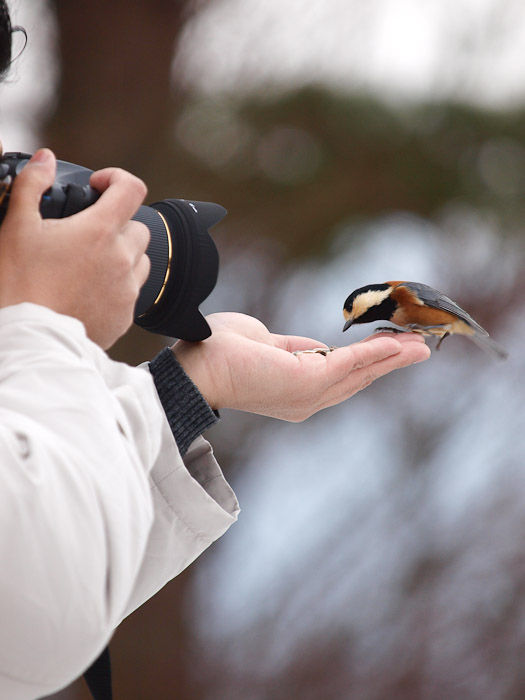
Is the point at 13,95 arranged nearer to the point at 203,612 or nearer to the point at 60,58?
the point at 60,58

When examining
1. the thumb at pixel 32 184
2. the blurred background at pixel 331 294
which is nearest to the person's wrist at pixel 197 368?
the thumb at pixel 32 184

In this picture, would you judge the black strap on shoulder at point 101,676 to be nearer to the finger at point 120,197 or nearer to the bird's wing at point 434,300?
the finger at point 120,197

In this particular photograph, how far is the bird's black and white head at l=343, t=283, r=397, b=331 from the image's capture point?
2.13 feet

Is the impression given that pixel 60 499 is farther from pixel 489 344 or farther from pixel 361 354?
pixel 489 344

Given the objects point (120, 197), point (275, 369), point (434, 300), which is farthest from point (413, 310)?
point (120, 197)

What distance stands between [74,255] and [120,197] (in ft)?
0.15

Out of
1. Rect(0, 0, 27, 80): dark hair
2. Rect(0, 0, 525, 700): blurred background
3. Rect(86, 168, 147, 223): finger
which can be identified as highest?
Rect(0, 0, 27, 80): dark hair

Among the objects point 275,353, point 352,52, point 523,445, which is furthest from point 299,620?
point 352,52

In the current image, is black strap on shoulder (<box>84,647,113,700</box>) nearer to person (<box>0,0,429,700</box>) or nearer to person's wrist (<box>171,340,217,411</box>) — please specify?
person (<box>0,0,429,700</box>)

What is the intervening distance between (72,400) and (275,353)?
29cm

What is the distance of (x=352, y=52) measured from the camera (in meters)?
1.31

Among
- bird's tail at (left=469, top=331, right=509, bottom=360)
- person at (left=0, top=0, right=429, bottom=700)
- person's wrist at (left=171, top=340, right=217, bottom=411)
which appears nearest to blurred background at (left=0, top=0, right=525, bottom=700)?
bird's tail at (left=469, top=331, right=509, bottom=360)

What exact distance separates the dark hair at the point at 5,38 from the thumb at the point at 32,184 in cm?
10

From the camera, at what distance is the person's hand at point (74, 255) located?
1.11ft
